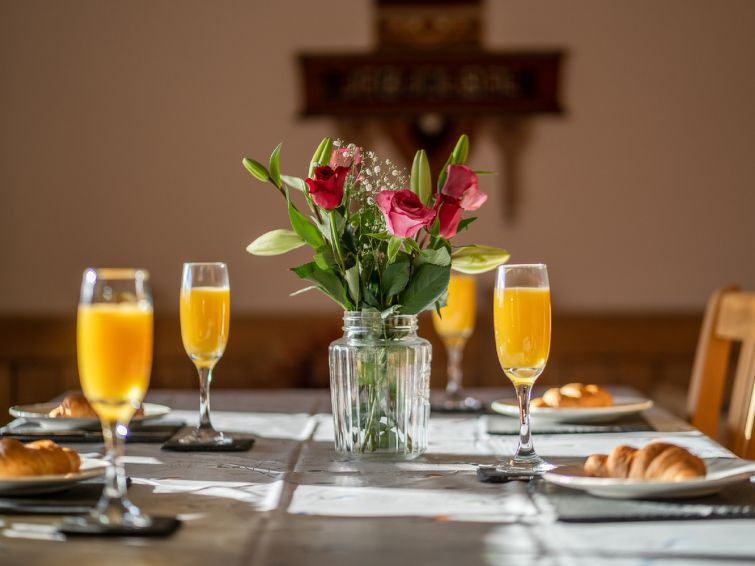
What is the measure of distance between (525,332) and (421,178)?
0.86ft

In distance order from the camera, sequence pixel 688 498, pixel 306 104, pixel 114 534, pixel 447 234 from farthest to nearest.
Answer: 1. pixel 306 104
2. pixel 447 234
3. pixel 688 498
4. pixel 114 534

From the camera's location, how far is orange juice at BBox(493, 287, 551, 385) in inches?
53.9

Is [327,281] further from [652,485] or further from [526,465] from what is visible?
[652,485]

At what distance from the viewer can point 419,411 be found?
1452mm

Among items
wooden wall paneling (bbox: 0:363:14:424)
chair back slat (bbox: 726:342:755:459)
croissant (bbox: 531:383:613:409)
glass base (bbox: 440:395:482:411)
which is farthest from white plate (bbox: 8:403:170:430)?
wooden wall paneling (bbox: 0:363:14:424)

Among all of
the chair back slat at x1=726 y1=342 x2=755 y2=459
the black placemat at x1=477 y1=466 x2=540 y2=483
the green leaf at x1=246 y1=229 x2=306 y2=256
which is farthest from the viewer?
the chair back slat at x1=726 y1=342 x2=755 y2=459

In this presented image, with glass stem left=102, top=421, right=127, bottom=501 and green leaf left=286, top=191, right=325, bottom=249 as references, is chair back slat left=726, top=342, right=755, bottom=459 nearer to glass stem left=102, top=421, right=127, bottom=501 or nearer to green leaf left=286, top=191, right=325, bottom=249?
green leaf left=286, top=191, right=325, bottom=249

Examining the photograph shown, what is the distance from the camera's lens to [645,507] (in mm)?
1044

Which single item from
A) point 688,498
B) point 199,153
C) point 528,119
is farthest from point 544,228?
point 688,498

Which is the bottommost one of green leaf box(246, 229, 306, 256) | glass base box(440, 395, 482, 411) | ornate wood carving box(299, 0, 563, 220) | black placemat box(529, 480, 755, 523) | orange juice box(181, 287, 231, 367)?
glass base box(440, 395, 482, 411)

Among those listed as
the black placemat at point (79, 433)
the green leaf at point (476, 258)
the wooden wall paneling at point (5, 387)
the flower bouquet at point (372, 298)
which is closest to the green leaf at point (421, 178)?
the flower bouquet at point (372, 298)

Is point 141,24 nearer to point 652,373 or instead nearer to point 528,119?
point 528,119

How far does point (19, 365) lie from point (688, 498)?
3495 millimetres

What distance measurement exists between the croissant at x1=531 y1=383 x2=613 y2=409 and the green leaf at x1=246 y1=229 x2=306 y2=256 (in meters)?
0.56
